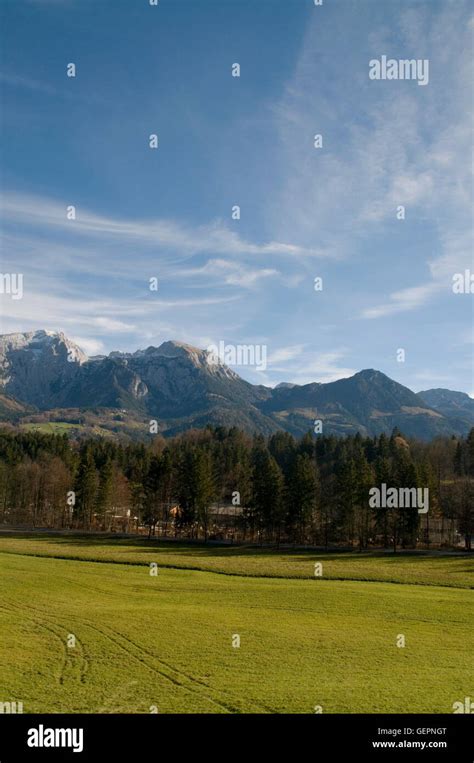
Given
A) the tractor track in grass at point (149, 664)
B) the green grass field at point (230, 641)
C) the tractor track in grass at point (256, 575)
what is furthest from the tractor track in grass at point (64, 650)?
the tractor track in grass at point (256, 575)

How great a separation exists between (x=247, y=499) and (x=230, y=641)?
9537 centimetres

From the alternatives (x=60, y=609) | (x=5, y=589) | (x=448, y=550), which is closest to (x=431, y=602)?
(x=60, y=609)

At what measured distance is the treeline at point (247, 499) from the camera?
104000 millimetres

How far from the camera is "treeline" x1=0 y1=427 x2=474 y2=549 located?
104000mm

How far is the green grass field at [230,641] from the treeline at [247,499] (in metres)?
37.5

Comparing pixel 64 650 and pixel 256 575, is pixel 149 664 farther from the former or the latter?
pixel 256 575

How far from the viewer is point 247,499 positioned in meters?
125

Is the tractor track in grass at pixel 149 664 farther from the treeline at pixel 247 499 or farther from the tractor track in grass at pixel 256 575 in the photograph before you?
the treeline at pixel 247 499

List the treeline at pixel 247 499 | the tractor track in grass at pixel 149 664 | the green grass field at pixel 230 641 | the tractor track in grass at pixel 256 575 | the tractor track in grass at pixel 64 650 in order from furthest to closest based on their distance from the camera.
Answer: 1. the treeline at pixel 247 499
2. the tractor track in grass at pixel 256 575
3. the tractor track in grass at pixel 64 650
4. the green grass field at pixel 230 641
5. the tractor track in grass at pixel 149 664

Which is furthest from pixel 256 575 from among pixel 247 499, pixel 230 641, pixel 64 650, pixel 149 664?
pixel 247 499

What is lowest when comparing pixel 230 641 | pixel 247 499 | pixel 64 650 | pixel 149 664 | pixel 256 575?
pixel 256 575
